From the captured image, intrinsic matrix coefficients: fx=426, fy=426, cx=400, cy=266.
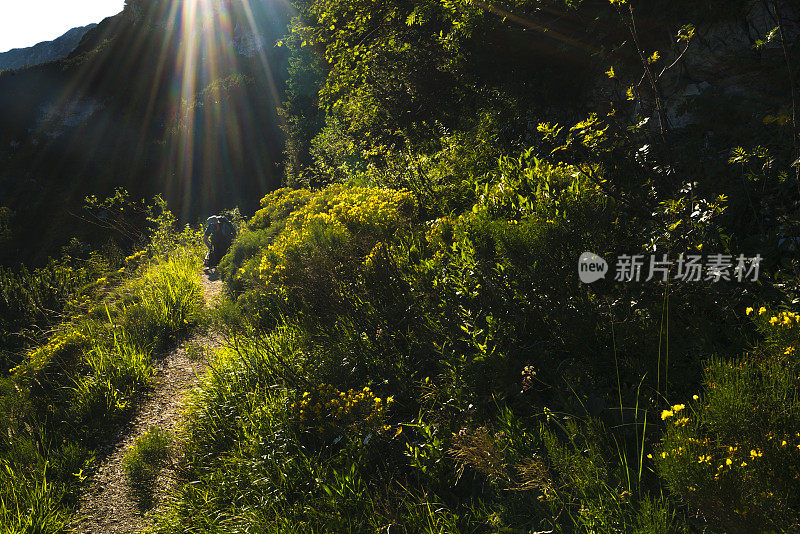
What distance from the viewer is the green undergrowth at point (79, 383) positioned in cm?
368

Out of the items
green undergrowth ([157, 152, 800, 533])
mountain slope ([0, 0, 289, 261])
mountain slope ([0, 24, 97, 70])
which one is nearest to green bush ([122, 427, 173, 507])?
green undergrowth ([157, 152, 800, 533])

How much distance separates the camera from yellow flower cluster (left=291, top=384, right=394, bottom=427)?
108 inches

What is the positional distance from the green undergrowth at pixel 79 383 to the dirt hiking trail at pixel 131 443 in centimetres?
12

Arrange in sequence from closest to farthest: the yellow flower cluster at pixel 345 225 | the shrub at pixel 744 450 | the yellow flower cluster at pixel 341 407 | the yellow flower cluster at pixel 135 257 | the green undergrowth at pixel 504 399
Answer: the shrub at pixel 744 450 → the green undergrowth at pixel 504 399 → the yellow flower cluster at pixel 341 407 → the yellow flower cluster at pixel 345 225 → the yellow flower cluster at pixel 135 257

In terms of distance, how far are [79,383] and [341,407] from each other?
13.1 feet

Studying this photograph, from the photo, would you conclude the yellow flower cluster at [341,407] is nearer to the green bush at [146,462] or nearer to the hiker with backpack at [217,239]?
the green bush at [146,462]

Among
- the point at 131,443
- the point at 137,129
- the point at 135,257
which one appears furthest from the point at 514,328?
the point at 137,129

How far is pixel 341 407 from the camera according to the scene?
9.02 ft

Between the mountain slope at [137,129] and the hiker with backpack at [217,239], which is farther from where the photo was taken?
the mountain slope at [137,129]

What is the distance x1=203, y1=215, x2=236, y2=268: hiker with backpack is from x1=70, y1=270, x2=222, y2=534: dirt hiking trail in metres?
4.90

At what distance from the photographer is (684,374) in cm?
220

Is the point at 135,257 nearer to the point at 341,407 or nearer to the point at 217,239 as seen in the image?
the point at 217,239

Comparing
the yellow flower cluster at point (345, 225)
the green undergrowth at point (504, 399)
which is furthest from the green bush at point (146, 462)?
the yellow flower cluster at point (345, 225)

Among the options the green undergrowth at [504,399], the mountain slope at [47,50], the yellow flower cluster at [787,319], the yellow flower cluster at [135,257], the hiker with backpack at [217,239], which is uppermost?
the mountain slope at [47,50]
